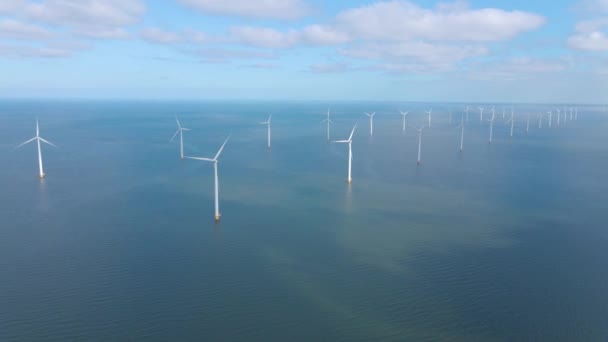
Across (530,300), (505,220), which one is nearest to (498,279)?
(530,300)

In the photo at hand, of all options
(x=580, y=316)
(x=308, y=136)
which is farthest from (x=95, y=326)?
(x=308, y=136)

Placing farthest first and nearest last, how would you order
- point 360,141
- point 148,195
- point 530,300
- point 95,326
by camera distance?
point 360,141
point 148,195
point 530,300
point 95,326

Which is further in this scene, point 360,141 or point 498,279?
point 360,141

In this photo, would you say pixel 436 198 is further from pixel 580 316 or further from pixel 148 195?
pixel 148 195

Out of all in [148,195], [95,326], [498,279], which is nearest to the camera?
[95,326]

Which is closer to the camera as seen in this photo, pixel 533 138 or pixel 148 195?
pixel 148 195

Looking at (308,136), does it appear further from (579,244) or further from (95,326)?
(95,326)
